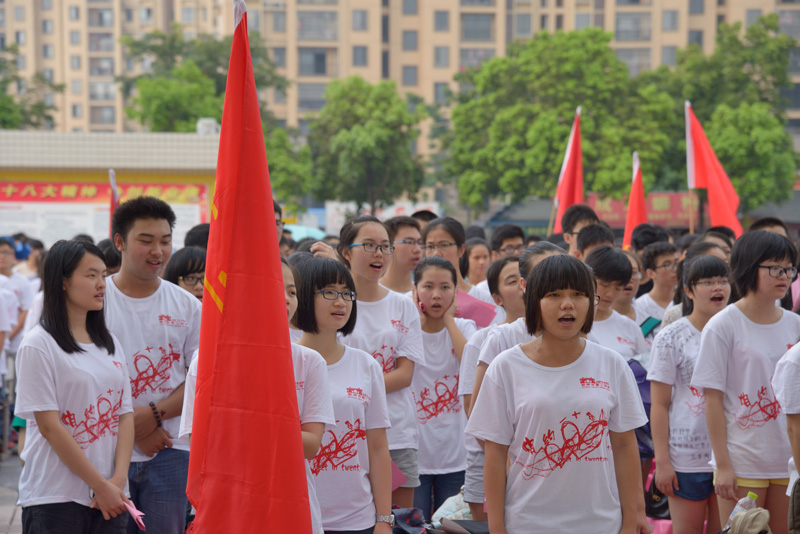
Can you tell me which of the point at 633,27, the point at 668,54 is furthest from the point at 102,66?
the point at 668,54

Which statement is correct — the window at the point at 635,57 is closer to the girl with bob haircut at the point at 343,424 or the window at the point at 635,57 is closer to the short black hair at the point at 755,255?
the short black hair at the point at 755,255

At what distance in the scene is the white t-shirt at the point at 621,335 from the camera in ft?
15.7

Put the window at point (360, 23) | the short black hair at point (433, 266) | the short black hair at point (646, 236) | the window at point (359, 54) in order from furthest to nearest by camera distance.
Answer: the window at point (359, 54), the window at point (360, 23), the short black hair at point (646, 236), the short black hair at point (433, 266)

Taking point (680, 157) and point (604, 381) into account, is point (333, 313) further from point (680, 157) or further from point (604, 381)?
point (680, 157)

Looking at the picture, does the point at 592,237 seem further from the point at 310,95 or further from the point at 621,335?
the point at 310,95

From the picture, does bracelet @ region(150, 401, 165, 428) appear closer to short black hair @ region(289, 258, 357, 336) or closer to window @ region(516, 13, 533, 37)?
short black hair @ region(289, 258, 357, 336)

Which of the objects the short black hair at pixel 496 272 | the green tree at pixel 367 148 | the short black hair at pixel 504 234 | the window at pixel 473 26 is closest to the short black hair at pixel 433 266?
the short black hair at pixel 496 272

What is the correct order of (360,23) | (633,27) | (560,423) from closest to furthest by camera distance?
(560,423)
(633,27)
(360,23)

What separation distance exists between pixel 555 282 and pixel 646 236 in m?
4.95

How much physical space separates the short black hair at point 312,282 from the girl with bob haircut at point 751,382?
167cm

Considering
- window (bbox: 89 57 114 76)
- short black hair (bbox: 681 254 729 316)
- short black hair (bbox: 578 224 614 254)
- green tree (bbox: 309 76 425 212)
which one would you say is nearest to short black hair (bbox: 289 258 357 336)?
short black hair (bbox: 681 254 729 316)

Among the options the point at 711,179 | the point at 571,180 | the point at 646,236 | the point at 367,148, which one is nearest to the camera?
the point at 646,236

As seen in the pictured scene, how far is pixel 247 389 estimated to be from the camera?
8.38 ft

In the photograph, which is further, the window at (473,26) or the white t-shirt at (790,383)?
the window at (473,26)
